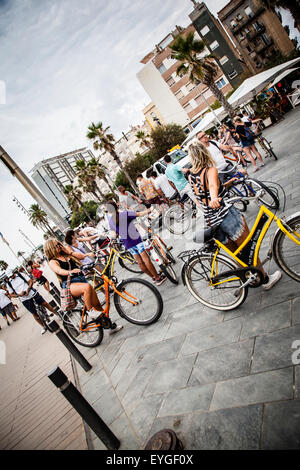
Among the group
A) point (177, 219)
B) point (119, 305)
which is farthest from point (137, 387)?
point (177, 219)

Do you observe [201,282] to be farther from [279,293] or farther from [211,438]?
[211,438]

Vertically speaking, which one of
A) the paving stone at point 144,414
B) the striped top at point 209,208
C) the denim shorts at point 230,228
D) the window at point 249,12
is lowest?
the paving stone at point 144,414

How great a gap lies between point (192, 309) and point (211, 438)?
1974mm

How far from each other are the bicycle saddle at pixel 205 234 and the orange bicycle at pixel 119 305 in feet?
4.01

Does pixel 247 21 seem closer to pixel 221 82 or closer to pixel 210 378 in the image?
pixel 221 82

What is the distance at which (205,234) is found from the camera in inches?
122

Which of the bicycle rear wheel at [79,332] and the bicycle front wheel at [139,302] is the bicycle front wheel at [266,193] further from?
the bicycle rear wheel at [79,332]

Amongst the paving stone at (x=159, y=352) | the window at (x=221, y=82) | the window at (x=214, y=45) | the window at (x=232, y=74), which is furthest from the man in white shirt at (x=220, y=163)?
the window at (x=214, y=45)

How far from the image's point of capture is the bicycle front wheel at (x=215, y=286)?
10.2ft

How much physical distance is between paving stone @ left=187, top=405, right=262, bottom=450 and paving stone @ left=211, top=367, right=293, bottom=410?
7 cm

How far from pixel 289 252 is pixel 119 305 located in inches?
111

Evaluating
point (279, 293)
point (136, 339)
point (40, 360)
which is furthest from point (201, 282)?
point (40, 360)

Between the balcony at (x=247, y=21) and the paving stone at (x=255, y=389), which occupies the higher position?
the balcony at (x=247, y=21)
